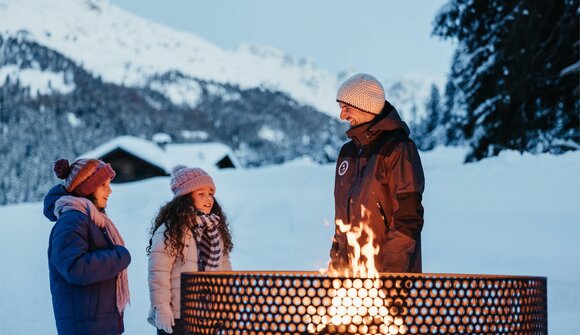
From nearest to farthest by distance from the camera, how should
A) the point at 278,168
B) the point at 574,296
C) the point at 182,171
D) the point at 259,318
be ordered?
the point at 259,318
the point at 182,171
the point at 574,296
the point at 278,168

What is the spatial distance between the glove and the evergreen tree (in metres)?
15.2

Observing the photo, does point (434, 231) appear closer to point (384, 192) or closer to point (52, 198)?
point (52, 198)

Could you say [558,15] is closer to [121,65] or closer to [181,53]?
[121,65]

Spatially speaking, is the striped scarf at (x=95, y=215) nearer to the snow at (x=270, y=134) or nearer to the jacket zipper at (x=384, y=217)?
the jacket zipper at (x=384, y=217)

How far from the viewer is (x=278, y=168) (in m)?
22.1

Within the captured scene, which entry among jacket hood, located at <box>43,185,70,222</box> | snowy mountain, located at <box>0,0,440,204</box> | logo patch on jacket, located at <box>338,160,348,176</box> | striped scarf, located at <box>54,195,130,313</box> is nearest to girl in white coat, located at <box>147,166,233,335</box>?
striped scarf, located at <box>54,195,130,313</box>

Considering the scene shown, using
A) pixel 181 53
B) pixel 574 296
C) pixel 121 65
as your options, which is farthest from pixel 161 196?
pixel 181 53

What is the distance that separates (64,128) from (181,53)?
119253 mm

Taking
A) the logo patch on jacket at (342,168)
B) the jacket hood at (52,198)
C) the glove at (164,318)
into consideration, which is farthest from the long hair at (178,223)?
the logo patch on jacket at (342,168)

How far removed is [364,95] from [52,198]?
5.81ft

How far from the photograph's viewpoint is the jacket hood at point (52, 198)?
442 centimetres

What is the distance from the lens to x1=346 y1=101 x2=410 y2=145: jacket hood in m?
3.69

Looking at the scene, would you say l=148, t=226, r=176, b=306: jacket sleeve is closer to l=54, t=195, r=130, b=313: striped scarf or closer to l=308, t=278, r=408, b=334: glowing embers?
l=54, t=195, r=130, b=313: striped scarf

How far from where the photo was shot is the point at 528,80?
18.7m
